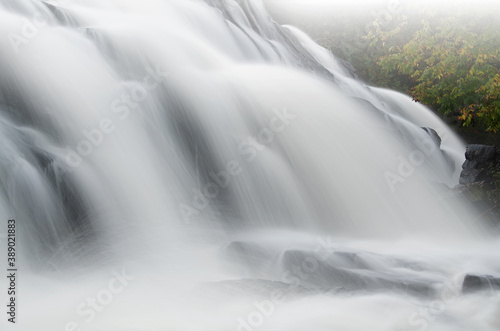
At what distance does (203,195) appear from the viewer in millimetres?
8641
